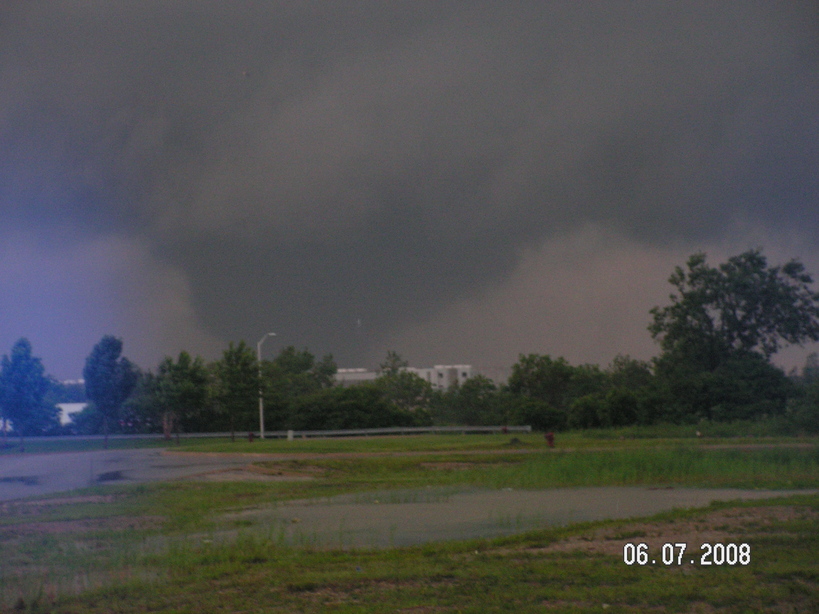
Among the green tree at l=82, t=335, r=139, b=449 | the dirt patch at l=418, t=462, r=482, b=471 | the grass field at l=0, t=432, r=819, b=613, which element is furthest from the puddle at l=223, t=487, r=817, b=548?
the green tree at l=82, t=335, r=139, b=449

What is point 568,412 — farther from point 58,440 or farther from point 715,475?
point 58,440

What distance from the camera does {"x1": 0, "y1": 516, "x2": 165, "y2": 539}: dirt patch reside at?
37.8ft

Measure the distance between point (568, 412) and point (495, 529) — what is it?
35154 mm

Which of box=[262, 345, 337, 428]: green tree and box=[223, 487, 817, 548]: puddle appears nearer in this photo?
box=[223, 487, 817, 548]: puddle

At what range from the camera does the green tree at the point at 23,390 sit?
38.1 metres

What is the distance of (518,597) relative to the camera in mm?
6723

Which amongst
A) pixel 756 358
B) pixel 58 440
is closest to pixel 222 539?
pixel 756 358

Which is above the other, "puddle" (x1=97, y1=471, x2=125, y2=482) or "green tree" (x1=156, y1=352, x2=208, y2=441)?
"green tree" (x1=156, y1=352, x2=208, y2=441)

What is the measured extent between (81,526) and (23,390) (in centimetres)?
3088

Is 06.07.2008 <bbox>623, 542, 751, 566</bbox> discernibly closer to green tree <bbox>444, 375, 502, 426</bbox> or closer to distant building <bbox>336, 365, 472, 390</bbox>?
green tree <bbox>444, 375, 502, 426</bbox>

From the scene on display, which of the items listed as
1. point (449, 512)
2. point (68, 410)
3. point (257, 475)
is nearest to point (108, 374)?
point (257, 475)

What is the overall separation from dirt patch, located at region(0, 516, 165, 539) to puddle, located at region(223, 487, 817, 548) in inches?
50.6

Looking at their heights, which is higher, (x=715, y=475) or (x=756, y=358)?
(x=756, y=358)

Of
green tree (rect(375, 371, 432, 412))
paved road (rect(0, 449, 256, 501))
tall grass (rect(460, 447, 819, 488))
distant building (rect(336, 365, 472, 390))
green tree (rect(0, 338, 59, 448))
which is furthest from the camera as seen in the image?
distant building (rect(336, 365, 472, 390))
